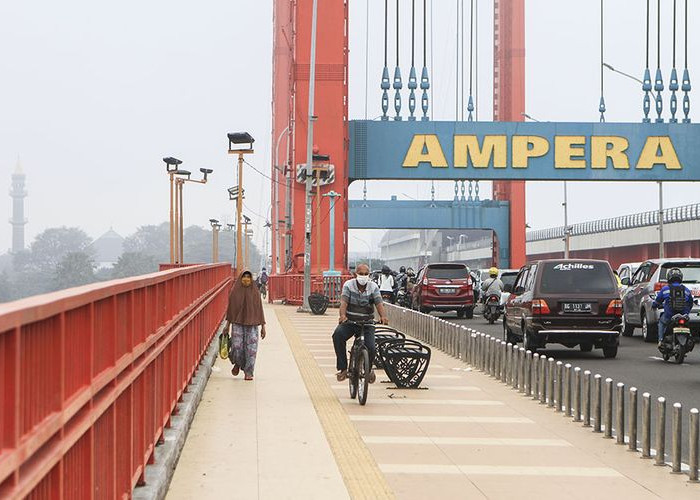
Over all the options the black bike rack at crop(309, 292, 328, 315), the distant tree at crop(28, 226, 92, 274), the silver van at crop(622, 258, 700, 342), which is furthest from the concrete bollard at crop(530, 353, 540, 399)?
the distant tree at crop(28, 226, 92, 274)

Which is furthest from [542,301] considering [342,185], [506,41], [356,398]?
[506,41]

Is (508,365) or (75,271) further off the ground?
(75,271)

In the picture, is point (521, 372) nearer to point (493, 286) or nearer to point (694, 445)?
point (694, 445)

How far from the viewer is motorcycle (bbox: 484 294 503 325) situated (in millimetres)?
36125

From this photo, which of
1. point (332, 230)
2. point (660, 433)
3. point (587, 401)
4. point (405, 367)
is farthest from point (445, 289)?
point (660, 433)

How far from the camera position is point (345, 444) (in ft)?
38.0

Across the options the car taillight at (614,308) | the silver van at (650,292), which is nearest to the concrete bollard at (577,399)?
the car taillight at (614,308)

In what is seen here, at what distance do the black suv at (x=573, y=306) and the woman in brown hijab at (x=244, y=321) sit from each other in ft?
20.9

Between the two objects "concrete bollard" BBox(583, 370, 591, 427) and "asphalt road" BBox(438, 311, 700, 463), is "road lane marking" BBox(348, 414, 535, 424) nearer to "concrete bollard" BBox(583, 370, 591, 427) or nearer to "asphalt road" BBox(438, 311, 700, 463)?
"concrete bollard" BBox(583, 370, 591, 427)

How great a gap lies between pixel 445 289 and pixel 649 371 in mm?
19244

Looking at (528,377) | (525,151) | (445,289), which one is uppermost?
(525,151)

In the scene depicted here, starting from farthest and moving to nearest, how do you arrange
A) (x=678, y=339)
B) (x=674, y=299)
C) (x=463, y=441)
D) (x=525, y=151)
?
(x=525, y=151) < (x=674, y=299) < (x=678, y=339) < (x=463, y=441)

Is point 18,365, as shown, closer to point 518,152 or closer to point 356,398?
point 356,398

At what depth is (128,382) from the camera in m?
6.95
